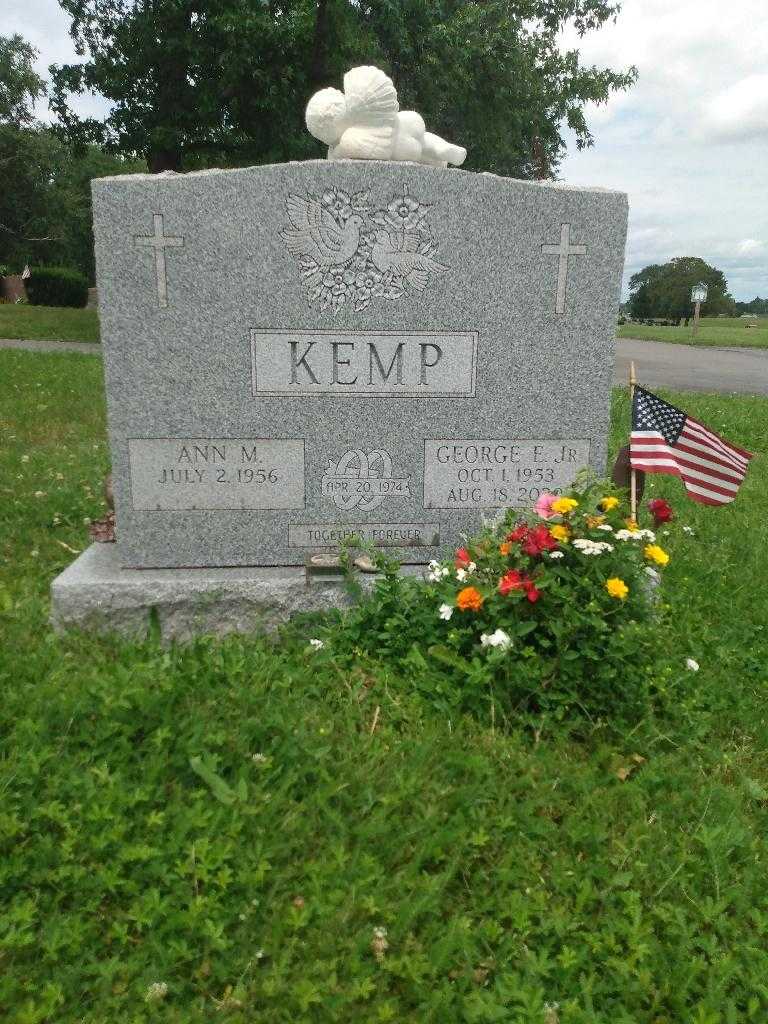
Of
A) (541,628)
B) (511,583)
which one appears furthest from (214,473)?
(541,628)

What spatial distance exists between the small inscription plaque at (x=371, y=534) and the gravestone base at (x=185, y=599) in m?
0.16

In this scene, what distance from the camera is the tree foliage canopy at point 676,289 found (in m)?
71.2

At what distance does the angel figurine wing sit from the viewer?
3275 mm

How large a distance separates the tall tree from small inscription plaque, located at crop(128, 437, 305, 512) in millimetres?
11054

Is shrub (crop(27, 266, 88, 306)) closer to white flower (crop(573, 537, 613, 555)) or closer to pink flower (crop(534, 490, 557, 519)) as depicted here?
pink flower (crop(534, 490, 557, 519))

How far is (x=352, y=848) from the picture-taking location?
212 centimetres

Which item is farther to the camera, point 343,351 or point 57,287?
point 57,287

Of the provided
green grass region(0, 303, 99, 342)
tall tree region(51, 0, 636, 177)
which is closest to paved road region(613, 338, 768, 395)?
tall tree region(51, 0, 636, 177)

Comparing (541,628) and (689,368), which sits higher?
(689,368)

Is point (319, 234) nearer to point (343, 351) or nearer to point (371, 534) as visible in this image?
point (343, 351)

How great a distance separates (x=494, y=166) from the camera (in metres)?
18.0

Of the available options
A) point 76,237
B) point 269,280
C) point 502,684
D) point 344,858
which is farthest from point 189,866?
point 76,237

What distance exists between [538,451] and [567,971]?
7.09 ft

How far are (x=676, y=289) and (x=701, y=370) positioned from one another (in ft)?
202
